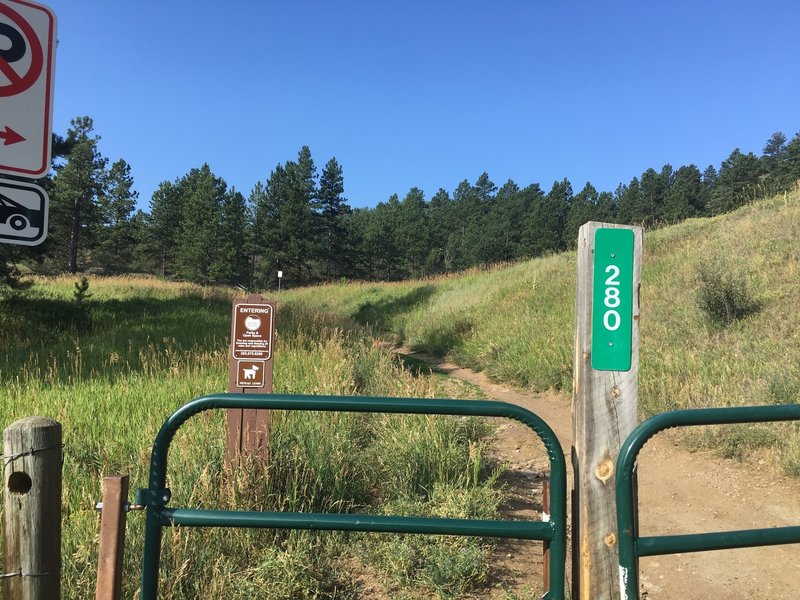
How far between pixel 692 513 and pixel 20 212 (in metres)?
5.05

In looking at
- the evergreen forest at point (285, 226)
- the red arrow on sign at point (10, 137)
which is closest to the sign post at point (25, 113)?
the red arrow on sign at point (10, 137)

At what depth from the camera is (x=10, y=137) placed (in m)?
2.27

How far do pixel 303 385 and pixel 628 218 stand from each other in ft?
227

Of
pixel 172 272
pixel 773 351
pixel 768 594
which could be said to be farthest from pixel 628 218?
pixel 768 594

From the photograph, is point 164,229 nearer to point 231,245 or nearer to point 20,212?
point 231,245

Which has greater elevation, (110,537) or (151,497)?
(151,497)

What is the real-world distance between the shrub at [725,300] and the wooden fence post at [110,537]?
8.46 metres

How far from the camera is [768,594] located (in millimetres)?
3068

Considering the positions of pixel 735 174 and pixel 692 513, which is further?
pixel 735 174

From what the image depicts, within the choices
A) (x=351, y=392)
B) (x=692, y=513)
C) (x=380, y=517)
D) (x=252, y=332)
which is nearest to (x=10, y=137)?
(x=252, y=332)

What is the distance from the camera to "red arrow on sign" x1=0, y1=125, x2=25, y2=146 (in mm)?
2258

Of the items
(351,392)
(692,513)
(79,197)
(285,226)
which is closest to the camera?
(692,513)

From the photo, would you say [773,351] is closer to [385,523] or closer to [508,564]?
[508,564]

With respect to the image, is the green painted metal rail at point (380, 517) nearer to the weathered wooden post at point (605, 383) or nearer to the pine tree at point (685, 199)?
the weathered wooden post at point (605, 383)
